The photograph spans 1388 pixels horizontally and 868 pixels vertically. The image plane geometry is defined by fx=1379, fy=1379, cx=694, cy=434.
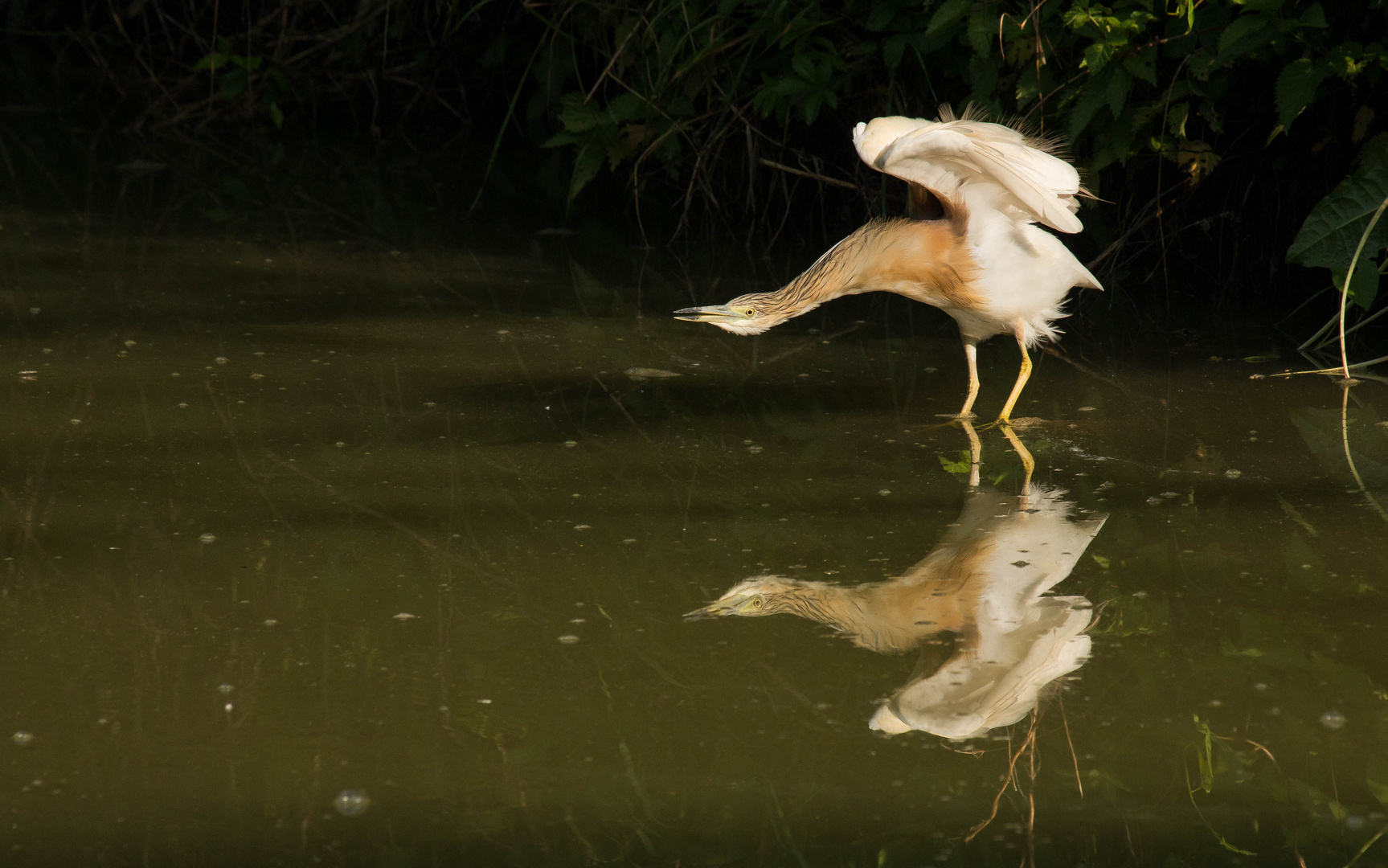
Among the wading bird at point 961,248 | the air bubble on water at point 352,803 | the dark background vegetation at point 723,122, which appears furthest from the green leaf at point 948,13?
the air bubble on water at point 352,803

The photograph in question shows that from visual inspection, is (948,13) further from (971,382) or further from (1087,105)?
(971,382)

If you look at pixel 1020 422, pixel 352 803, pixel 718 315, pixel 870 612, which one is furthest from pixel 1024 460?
pixel 352 803

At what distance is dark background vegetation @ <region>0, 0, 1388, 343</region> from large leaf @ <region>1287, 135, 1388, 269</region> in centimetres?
26

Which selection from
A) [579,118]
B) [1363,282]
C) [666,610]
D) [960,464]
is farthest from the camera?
[579,118]

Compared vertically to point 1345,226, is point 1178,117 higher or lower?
higher

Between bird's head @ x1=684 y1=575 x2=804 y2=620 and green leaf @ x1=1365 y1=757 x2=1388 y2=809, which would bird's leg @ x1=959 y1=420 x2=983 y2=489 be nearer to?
bird's head @ x1=684 y1=575 x2=804 y2=620

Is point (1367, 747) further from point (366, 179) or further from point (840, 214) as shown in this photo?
point (366, 179)

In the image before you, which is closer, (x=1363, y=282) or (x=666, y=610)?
(x=666, y=610)

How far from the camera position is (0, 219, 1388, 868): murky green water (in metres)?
1.97

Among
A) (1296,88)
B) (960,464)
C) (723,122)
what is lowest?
(960,464)

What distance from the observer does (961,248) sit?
149 inches

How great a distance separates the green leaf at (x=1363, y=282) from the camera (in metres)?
4.18

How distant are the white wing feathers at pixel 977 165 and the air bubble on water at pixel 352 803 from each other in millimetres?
2214

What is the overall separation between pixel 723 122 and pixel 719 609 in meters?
4.05
